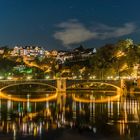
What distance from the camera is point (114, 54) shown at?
102 m

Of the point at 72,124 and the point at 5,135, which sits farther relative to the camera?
the point at 72,124

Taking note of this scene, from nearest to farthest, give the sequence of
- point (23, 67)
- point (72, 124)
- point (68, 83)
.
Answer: point (72, 124)
point (68, 83)
point (23, 67)

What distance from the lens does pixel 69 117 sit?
5303cm

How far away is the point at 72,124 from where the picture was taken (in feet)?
155

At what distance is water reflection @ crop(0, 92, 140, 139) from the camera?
4316cm

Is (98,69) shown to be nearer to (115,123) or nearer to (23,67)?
(23,67)

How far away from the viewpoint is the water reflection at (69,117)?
142ft

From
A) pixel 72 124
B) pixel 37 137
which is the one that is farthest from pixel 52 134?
pixel 72 124

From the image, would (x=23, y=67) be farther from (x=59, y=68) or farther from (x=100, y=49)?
(x=100, y=49)

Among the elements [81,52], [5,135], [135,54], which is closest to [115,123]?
[5,135]

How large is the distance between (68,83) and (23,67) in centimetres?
3881

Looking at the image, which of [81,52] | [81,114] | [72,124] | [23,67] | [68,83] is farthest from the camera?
[81,52]

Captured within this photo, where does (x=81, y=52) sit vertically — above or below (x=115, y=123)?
above

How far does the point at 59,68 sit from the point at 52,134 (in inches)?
3588
